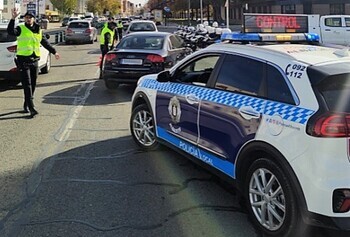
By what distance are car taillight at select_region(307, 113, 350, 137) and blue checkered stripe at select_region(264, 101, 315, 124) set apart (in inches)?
4.4

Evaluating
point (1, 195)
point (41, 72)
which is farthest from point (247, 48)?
point (41, 72)

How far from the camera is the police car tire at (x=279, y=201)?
12.0 ft

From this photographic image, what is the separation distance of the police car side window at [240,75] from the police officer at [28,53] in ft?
16.6

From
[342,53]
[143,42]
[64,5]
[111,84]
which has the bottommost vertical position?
[111,84]

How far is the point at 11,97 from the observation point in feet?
35.8

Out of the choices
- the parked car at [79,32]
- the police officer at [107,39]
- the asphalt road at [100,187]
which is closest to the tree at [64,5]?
the parked car at [79,32]

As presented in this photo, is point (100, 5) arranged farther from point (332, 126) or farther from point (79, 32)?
point (332, 126)

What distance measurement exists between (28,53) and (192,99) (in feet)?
16.0

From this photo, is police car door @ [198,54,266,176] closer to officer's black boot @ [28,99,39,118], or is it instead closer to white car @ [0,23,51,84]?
officer's black boot @ [28,99,39,118]

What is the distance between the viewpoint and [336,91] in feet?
11.9

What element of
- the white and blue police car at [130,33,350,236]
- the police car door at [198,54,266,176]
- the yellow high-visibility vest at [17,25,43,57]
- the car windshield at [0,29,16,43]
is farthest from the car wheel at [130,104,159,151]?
the car windshield at [0,29,16,43]

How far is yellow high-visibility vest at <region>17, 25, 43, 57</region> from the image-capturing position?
8.88m

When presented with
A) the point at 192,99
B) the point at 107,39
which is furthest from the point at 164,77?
the point at 107,39

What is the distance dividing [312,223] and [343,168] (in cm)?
47
